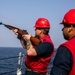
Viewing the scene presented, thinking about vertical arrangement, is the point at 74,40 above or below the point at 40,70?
A: above

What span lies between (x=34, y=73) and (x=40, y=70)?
132 millimetres

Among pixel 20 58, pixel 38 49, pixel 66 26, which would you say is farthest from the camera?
pixel 20 58

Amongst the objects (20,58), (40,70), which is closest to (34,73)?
(40,70)

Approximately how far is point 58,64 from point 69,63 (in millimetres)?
116

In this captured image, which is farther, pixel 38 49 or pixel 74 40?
pixel 38 49

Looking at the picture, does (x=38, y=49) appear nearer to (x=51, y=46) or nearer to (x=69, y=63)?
(x=51, y=46)

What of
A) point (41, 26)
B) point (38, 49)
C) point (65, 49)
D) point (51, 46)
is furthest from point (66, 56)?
point (41, 26)

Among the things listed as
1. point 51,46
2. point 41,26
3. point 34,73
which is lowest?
point 34,73

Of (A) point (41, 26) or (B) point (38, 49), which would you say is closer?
(B) point (38, 49)

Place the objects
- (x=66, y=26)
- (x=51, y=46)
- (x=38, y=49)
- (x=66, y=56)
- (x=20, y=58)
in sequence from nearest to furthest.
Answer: (x=66, y=56), (x=66, y=26), (x=38, y=49), (x=51, y=46), (x=20, y=58)

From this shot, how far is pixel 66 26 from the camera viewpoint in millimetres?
3191

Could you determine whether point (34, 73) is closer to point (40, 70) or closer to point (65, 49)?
point (40, 70)

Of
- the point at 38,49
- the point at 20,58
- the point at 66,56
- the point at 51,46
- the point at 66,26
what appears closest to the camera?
the point at 66,56

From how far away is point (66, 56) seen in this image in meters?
2.93
